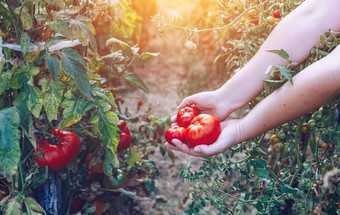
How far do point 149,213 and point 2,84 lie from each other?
131cm

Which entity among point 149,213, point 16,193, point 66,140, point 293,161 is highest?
point 66,140

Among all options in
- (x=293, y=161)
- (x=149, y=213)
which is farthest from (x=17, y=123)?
(x=293, y=161)

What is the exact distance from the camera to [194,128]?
1.47 metres

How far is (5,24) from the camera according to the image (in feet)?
3.89

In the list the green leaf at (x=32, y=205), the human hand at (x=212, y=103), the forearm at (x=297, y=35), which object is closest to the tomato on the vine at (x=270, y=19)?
the forearm at (x=297, y=35)

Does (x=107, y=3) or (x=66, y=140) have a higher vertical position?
(x=107, y=3)

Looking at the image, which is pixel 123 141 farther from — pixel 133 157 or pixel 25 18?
pixel 25 18

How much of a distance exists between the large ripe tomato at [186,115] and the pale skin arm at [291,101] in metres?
0.23

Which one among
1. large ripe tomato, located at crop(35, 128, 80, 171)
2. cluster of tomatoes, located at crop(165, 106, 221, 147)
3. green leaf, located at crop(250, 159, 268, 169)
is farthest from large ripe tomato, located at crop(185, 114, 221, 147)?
large ripe tomato, located at crop(35, 128, 80, 171)

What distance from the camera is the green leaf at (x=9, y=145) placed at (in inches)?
37.9

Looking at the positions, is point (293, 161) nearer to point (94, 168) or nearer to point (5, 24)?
point (94, 168)

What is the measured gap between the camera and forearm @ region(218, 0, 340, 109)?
133 cm

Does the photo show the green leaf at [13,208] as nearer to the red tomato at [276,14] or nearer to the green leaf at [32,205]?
the green leaf at [32,205]

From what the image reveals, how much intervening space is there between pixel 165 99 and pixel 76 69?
2.27 metres
